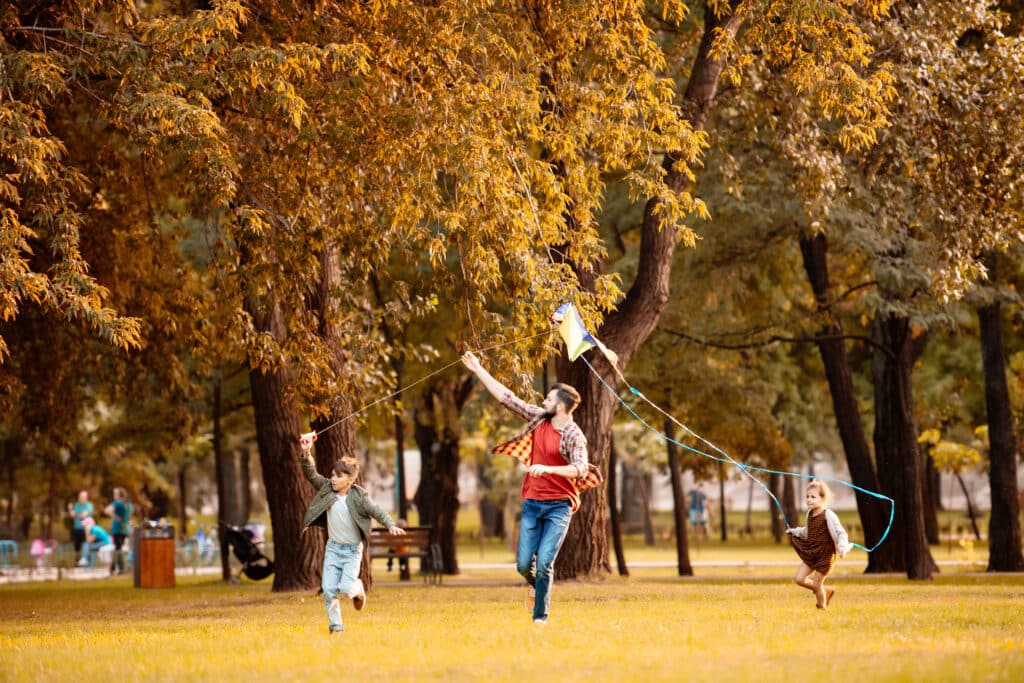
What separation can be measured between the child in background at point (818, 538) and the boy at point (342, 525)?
3.90m

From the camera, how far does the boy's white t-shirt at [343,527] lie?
11641 mm

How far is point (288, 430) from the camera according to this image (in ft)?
68.3

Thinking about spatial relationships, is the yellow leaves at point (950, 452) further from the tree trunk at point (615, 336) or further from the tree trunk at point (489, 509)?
the tree trunk at point (489, 509)

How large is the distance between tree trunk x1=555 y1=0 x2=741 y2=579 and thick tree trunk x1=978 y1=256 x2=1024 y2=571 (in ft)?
26.0

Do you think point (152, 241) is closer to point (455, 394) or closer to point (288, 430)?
point (288, 430)

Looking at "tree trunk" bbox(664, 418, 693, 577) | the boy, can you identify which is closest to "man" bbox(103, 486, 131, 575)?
"tree trunk" bbox(664, 418, 693, 577)

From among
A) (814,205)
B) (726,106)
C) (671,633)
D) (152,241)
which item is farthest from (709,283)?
(671,633)

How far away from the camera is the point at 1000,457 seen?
24266mm

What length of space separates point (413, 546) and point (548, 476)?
12207 millimetres

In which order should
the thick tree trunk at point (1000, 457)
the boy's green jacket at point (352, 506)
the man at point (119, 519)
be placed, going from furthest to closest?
the man at point (119, 519) < the thick tree trunk at point (1000, 457) < the boy's green jacket at point (352, 506)

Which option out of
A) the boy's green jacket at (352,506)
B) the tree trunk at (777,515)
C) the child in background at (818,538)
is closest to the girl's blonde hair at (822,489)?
the child in background at (818,538)

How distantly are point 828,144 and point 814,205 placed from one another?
204 centimetres

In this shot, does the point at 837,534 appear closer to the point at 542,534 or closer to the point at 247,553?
the point at 542,534

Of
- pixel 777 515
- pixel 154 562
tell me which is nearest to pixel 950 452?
pixel 777 515
